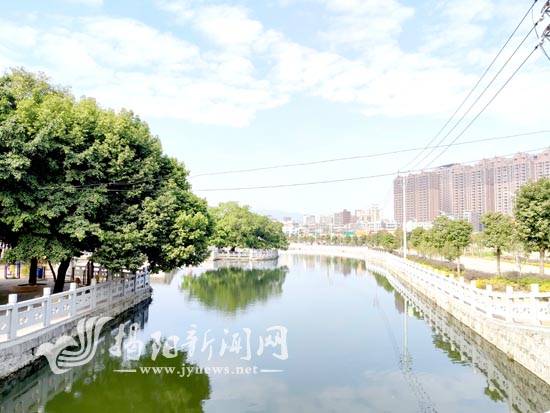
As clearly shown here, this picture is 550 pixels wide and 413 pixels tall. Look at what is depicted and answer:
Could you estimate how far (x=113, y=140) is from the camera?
11.4 meters

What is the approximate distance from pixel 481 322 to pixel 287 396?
18.8 feet

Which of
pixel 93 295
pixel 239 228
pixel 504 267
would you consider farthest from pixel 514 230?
pixel 239 228

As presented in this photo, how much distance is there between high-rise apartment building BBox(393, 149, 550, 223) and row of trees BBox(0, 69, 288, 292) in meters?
41.7

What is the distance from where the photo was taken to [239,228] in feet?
136

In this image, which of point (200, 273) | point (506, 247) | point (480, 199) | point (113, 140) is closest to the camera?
point (113, 140)

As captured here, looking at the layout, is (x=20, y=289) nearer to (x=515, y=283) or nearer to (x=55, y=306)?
(x=55, y=306)

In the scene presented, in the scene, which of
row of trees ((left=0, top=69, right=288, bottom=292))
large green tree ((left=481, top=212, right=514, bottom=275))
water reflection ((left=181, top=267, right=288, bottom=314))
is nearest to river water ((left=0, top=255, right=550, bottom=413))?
water reflection ((left=181, top=267, right=288, bottom=314))

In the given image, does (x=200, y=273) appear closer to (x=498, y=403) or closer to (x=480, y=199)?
(x=498, y=403)

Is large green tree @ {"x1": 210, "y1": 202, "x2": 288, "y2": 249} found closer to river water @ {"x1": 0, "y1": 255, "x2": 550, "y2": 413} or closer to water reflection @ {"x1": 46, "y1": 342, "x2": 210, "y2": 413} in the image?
river water @ {"x1": 0, "y1": 255, "x2": 550, "y2": 413}

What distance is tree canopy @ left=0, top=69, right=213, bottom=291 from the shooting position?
31.1 feet

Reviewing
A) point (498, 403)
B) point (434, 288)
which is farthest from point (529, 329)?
point (434, 288)

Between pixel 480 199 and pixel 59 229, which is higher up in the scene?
pixel 480 199

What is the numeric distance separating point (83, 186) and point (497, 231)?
1595 centimetres

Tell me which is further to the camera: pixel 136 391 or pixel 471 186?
pixel 471 186
